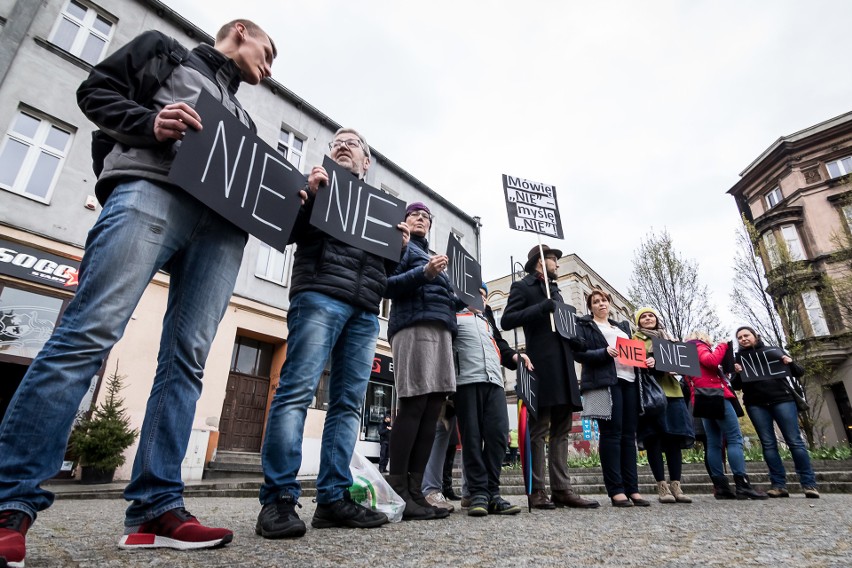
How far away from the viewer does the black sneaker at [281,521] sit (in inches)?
76.5

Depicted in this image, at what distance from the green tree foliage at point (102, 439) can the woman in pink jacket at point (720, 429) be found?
361 inches

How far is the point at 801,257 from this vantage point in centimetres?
2362

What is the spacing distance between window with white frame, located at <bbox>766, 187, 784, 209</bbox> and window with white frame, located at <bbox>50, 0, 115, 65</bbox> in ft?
101

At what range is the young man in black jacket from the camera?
4.63 ft

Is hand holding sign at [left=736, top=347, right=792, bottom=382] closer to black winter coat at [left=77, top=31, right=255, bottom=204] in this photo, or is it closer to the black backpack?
black winter coat at [left=77, top=31, right=255, bottom=204]

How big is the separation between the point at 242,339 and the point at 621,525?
12188 millimetres

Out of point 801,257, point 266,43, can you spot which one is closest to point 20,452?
point 266,43

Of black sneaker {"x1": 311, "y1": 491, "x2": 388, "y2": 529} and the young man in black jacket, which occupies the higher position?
the young man in black jacket

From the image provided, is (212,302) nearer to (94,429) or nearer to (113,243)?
(113,243)

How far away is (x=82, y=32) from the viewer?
36.8 ft

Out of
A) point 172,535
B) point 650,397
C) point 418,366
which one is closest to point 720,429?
point 650,397

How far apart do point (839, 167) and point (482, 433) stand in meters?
30.1

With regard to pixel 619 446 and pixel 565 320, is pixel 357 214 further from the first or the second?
pixel 619 446

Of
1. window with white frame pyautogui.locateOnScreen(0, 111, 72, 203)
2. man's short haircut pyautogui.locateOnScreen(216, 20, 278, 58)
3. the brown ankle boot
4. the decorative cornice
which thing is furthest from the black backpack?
the decorative cornice
